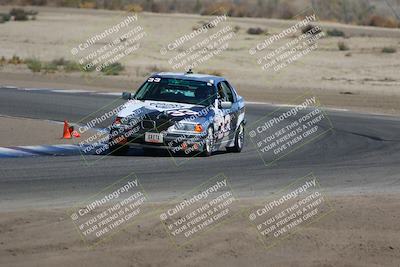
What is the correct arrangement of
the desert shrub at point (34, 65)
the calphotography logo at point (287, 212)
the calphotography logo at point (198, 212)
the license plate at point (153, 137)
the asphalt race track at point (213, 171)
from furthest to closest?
1. the desert shrub at point (34, 65)
2. the license plate at point (153, 137)
3. the asphalt race track at point (213, 171)
4. the calphotography logo at point (287, 212)
5. the calphotography logo at point (198, 212)

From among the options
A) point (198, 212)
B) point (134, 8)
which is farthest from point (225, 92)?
point (134, 8)

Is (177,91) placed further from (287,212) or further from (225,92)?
(287,212)

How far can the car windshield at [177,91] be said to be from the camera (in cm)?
1761

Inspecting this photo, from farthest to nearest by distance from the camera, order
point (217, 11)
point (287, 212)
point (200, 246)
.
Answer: point (217, 11)
point (287, 212)
point (200, 246)

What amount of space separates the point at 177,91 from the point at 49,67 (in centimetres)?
2186

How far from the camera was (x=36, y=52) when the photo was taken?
44.9 metres

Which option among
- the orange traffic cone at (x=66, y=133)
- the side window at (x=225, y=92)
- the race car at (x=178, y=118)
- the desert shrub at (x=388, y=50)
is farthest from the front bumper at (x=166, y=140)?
the desert shrub at (x=388, y=50)

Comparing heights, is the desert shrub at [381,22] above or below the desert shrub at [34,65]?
below

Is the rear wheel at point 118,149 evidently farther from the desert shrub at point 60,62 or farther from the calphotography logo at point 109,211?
the desert shrub at point 60,62

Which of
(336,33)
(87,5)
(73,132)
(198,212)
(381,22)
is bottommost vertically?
(87,5)

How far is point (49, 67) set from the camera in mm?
38875

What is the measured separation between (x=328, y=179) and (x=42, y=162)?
430 centimetres

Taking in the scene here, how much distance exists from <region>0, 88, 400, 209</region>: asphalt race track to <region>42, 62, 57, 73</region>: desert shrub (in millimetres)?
18044

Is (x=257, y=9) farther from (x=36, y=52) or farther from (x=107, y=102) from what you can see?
(x=107, y=102)
